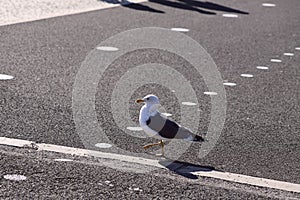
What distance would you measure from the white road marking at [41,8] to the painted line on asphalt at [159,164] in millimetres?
5661

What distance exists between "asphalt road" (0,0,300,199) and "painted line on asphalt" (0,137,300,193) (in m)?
0.12

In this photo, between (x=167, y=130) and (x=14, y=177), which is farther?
(x=167, y=130)

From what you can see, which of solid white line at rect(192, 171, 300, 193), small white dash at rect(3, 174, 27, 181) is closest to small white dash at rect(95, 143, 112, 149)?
solid white line at rect(192, 171, 300, 193)

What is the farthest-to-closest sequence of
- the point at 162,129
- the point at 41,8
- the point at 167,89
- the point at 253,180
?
the point at 41,8 < the point at 167,89 < the point at 162,129 < the point at 253,180

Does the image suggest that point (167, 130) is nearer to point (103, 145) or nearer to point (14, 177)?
point (103, 145)

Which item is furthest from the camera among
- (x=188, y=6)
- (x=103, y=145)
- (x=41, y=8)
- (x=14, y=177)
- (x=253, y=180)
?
(x=188, y=6)

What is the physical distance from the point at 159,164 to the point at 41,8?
775 centimetres

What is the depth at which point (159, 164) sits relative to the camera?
247 inches

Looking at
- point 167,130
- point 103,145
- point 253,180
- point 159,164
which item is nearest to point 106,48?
point 103,145

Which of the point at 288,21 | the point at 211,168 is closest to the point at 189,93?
the point at 211,168

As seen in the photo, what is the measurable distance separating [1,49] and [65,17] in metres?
2.92

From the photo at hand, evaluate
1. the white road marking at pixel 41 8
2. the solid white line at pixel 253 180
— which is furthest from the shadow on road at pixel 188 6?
the solid white line at pixel 253 180

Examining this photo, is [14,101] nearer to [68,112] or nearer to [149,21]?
[68,112]

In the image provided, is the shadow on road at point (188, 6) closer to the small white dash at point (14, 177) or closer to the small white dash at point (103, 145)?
the small white dash at point (103, 145)
